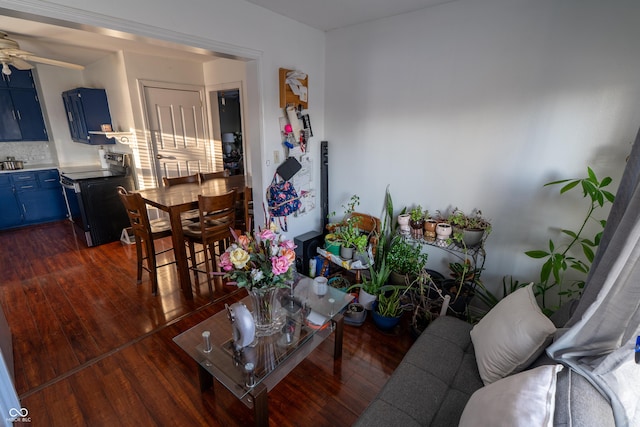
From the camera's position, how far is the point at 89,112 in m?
3.99

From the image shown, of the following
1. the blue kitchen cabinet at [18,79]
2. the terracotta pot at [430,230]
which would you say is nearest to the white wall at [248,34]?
the terracotta pot at [430,230]

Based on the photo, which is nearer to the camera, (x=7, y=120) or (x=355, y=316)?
(x=355, y=316)

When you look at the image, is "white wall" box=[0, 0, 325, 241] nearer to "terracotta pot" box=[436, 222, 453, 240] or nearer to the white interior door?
"terracotta pot" box=[436, 222, 453, 240]

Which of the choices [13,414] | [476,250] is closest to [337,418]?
[476,250]

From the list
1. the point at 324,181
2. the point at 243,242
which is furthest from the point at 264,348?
the point at 324,181

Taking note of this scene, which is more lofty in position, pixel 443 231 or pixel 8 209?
pixel 443 231

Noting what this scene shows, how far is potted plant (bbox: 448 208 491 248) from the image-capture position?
2102 mm

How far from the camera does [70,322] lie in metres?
2.24

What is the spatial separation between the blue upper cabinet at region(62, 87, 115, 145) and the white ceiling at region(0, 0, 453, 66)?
476mm

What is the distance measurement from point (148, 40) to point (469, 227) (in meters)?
2.59

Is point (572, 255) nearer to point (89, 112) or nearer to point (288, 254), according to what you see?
point (288, 254)

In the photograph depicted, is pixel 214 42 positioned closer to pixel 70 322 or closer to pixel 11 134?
pixel 70 322

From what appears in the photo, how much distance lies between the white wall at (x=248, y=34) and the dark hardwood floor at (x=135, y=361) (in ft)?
4.56

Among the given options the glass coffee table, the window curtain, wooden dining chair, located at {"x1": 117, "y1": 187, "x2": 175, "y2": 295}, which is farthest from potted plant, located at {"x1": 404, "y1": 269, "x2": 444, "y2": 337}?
wooden dining chair, located at {"x1": 117, "y1": 187, "x2": 175, "y2": 295}
